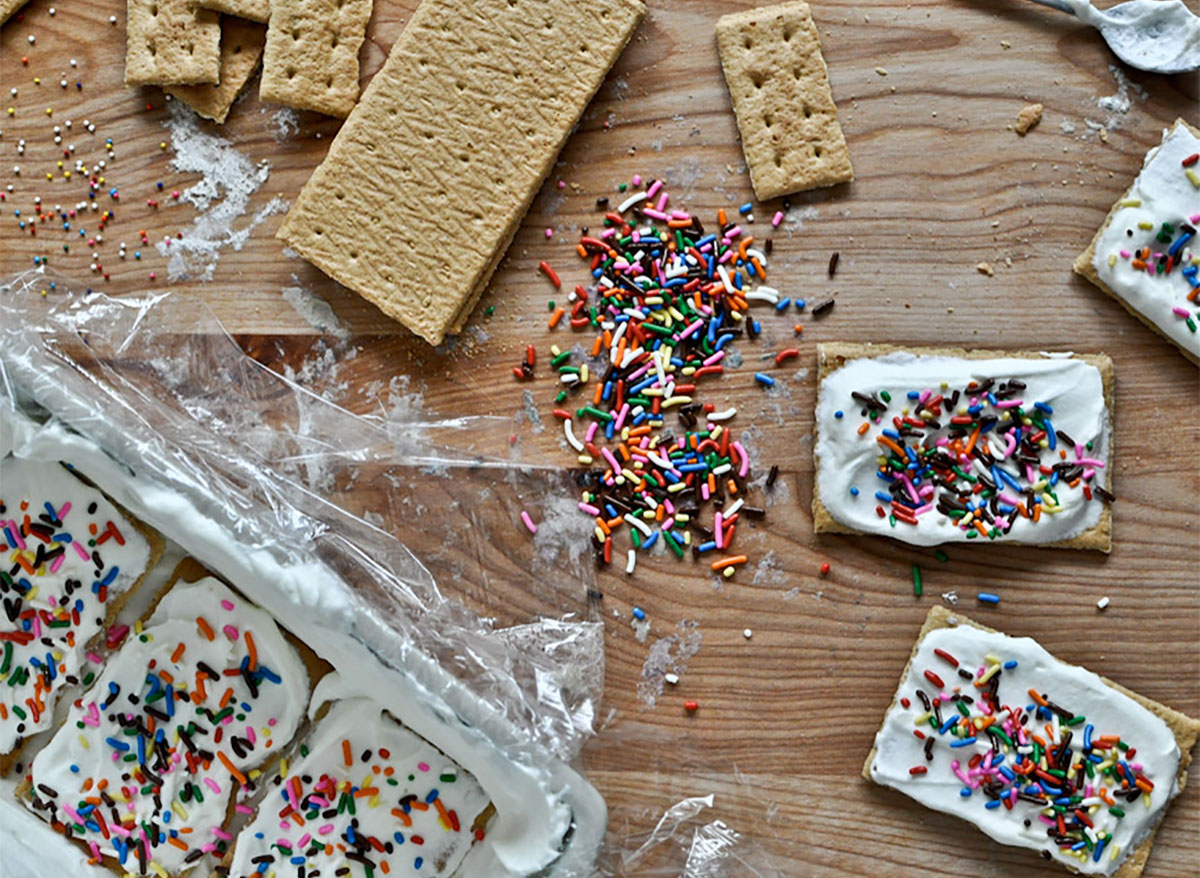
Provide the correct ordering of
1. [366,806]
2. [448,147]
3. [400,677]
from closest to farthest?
[400,677], [366,806], [448,147]

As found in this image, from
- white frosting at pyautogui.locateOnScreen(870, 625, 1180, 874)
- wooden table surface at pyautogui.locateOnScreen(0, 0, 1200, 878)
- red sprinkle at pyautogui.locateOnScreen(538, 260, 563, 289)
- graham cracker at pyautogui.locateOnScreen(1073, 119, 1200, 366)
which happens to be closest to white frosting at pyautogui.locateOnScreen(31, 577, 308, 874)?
wooden table surface at pyautogui.locateOnScreen(0, 0, 1200, 878)

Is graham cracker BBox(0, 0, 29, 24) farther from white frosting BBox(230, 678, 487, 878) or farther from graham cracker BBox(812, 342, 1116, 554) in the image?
graham cracker BBox(812, 342, 1116, 554)

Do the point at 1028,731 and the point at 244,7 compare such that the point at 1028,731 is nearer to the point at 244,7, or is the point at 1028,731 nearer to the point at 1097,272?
the point at 1097,272

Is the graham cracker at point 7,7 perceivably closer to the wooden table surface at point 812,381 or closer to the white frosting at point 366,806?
the wooden table surface at point 812,381

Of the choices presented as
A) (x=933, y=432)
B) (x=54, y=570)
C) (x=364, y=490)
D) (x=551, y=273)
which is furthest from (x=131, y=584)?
(x=933, y=432)

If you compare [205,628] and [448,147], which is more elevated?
[448,147]

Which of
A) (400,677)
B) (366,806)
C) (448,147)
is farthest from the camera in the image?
(448,147)

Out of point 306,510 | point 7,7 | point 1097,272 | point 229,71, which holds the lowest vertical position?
point 306,510
